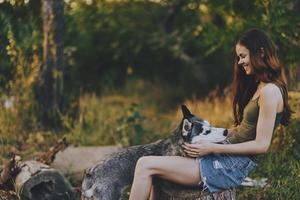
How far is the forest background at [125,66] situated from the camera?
712 centimetres

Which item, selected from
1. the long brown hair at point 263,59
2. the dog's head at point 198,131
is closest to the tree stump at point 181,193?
the dog's head at point 198,131

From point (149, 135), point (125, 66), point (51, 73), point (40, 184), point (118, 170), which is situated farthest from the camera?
point (125, 66)

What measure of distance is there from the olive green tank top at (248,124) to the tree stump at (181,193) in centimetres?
44

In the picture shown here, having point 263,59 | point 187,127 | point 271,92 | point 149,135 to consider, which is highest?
point 263,59

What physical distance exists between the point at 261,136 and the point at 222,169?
39 centimetres

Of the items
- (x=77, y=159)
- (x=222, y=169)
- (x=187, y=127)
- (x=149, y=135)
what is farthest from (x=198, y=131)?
(x=149, y=135)

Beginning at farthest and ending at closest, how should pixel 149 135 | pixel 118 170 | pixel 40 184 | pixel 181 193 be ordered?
pixel 149 135, pixel 40 184, pixel 118 170, pixel 181 193

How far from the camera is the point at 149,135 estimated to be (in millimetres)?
8375

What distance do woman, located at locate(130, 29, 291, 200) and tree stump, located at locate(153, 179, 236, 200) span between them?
10 cm

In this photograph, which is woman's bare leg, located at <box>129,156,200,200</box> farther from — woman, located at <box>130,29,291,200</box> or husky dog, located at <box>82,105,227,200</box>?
husky dog, located at <box>82,105,227,200</box>

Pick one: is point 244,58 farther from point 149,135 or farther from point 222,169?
point 149,135

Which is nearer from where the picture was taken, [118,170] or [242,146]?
[242,146]

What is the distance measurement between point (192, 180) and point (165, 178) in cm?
20

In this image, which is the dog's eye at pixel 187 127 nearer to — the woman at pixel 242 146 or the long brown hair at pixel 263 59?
the woman at pixel 242 146
